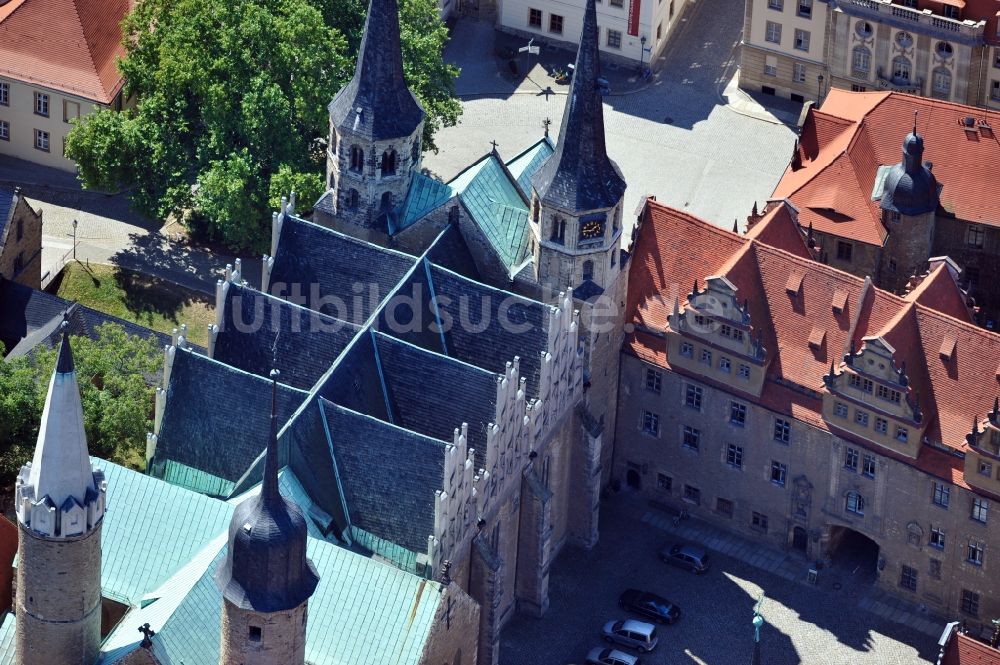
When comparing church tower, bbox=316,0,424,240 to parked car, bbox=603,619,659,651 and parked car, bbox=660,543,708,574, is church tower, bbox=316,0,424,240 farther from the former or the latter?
parked car, bbox=603,619,659,651

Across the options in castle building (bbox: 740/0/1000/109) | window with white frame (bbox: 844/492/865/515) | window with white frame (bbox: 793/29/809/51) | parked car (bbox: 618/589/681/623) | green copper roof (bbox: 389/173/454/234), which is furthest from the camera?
window with white frame (bbox: 793/29/809/51)

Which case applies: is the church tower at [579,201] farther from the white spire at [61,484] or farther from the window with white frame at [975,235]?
the white spire at [61,484]

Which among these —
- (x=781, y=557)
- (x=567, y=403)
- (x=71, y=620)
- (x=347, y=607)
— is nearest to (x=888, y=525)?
(x=781, y=557)

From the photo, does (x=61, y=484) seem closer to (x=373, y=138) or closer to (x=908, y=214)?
(x=373, y=138)

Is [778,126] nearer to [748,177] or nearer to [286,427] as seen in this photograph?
[748,177]

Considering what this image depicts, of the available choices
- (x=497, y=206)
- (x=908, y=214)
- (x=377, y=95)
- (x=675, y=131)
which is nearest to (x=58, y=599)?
(x=377, y=95)

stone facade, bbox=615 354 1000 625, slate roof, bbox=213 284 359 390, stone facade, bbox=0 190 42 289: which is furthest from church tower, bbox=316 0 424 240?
stone facade, bbox=0 190 42 289

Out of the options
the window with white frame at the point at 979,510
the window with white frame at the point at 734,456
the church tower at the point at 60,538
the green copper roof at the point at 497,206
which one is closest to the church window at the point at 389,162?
the green copper roof at the point at 497,206
